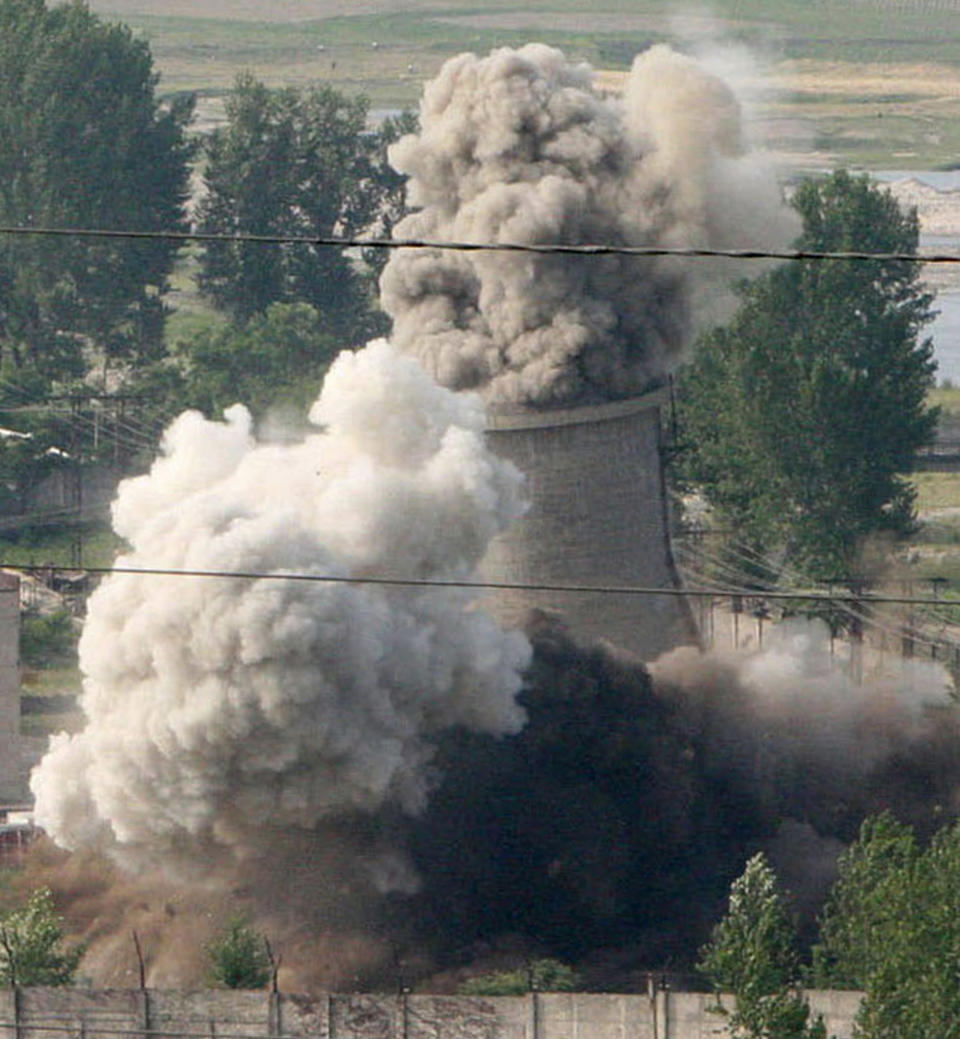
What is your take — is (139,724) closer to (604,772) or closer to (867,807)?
(604,772)

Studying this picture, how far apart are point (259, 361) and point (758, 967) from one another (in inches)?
2347

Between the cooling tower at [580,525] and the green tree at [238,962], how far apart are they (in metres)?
11.2

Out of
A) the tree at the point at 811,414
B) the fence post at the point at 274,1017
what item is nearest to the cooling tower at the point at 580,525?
the fence post at the point at 274,1017

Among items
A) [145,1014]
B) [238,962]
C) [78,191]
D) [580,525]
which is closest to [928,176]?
[78,191]

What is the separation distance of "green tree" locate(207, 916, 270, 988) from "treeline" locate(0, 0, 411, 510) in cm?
5250

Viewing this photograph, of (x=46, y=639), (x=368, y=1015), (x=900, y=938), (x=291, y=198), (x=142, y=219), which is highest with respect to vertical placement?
(x=291, y=198)

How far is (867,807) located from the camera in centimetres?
6388

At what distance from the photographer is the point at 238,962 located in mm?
53125

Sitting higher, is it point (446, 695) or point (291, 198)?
point (291, 198)

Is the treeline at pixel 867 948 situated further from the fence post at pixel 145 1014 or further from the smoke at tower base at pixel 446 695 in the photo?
the fence post at pixel 145 1014

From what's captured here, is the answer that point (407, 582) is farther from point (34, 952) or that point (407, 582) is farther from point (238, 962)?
point (34, 952)

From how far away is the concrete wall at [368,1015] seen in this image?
49.6 metres

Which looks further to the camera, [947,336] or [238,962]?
[947,336]

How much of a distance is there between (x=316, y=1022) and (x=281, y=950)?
20.5 ft
